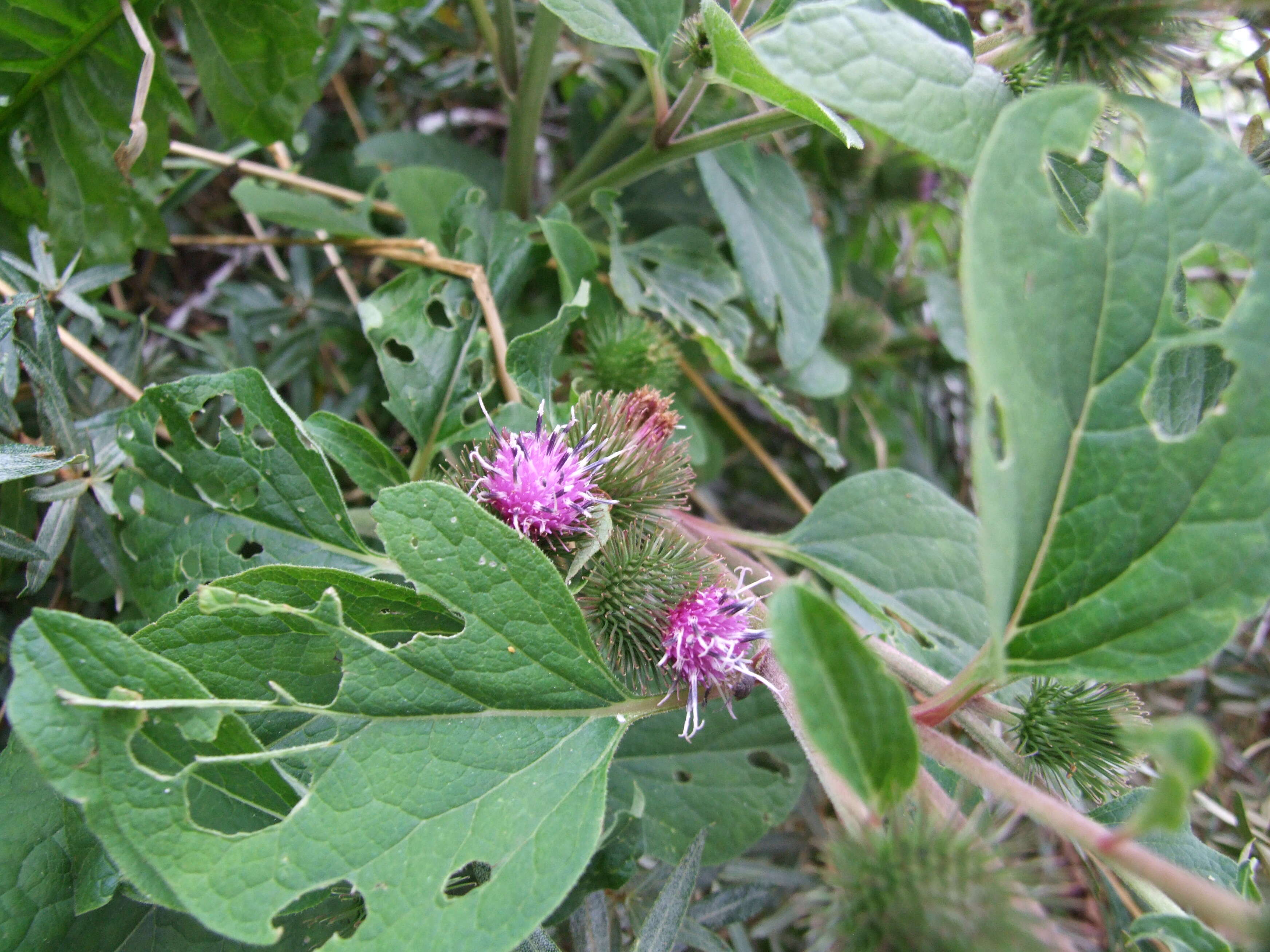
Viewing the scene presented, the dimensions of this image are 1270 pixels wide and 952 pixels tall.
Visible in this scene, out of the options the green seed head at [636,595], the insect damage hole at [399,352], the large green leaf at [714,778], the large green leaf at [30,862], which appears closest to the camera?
the large green leaf at [30,862]

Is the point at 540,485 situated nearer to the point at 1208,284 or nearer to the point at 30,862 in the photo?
the point at 30,862

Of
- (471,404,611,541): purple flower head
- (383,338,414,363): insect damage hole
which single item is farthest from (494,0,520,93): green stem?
(471,404,611,541): purple flower head

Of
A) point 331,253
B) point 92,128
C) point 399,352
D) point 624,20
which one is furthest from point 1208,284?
point 92,128

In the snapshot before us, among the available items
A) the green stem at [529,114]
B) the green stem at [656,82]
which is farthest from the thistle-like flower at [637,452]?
the green stem at [529,114]

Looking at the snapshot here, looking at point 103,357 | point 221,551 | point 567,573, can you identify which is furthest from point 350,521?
point 103,357

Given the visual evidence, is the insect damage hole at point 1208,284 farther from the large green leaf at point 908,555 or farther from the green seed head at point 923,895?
the green seed head at point 923,895

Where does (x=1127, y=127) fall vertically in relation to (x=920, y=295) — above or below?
above

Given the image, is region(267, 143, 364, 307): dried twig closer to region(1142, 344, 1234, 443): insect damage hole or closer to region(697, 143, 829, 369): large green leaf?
region(697, 143, 829, 369): large green leaf

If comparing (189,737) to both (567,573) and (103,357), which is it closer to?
(567,573)
